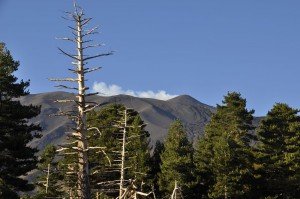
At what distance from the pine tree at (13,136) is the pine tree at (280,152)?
27183 mm

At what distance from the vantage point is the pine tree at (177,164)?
55.8 meters

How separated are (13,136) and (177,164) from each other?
21703mm

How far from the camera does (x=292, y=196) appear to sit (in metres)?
56.9

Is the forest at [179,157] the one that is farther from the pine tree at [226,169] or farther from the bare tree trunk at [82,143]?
the bare tree trunk at [82,143]

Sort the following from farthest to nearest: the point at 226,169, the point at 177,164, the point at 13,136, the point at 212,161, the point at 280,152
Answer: the point at 280,152
the point at 212,161
the point at 177,164
the point at 226,169
the point at 13,136

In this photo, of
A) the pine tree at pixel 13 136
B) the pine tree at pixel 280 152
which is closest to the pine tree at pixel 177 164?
the pine tree at pixel 280 152

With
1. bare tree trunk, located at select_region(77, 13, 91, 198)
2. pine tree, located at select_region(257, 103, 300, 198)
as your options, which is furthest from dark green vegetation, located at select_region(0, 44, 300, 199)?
bare tree trunk, located at select_region(77, 13, 91, 198)

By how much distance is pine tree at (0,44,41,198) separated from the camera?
1527 inches

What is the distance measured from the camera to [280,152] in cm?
6138

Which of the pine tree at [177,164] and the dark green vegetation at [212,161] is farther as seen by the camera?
the pine tree at [177,164]

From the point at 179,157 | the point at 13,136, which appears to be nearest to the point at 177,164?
the point at 179,157

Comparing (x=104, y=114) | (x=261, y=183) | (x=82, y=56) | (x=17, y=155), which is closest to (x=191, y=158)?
(x=261, y=183)

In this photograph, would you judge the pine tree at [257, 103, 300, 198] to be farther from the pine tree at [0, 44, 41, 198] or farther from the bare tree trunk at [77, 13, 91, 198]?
the bare tree trunk at [77, 13, 91, 198]

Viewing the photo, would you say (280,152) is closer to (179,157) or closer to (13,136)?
(179,157)
